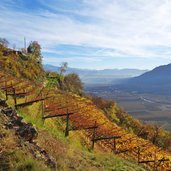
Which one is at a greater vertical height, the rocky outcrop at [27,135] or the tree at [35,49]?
the tree at [35,49]

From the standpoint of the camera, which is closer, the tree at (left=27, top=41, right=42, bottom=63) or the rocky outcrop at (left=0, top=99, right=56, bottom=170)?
the rocky outcrop at (left=0, top=99, right=56, bottom=170)

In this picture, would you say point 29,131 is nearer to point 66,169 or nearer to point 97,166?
point 66,169

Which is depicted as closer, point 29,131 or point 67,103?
point 29,131

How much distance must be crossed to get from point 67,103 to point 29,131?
32132 mm

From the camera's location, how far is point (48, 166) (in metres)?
11.8

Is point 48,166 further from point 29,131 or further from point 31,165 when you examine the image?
point 29,131

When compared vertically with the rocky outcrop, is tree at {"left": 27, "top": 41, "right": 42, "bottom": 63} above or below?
above

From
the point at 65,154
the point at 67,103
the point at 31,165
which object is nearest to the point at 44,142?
the point at 65,154

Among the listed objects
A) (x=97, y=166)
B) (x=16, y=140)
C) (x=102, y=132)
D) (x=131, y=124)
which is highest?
(x=16, y=140)

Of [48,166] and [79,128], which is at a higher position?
[48,166]

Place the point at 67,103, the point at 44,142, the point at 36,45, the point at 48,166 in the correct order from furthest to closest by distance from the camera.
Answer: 1. the point at 36,45
2. the point at 67,103
3. the point at 44,142
4. the point at 48,166

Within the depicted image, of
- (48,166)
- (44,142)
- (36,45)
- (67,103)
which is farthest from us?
(36,45)

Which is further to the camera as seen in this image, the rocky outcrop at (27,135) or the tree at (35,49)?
the tree at (35,49)

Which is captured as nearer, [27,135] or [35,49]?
[27,135]
